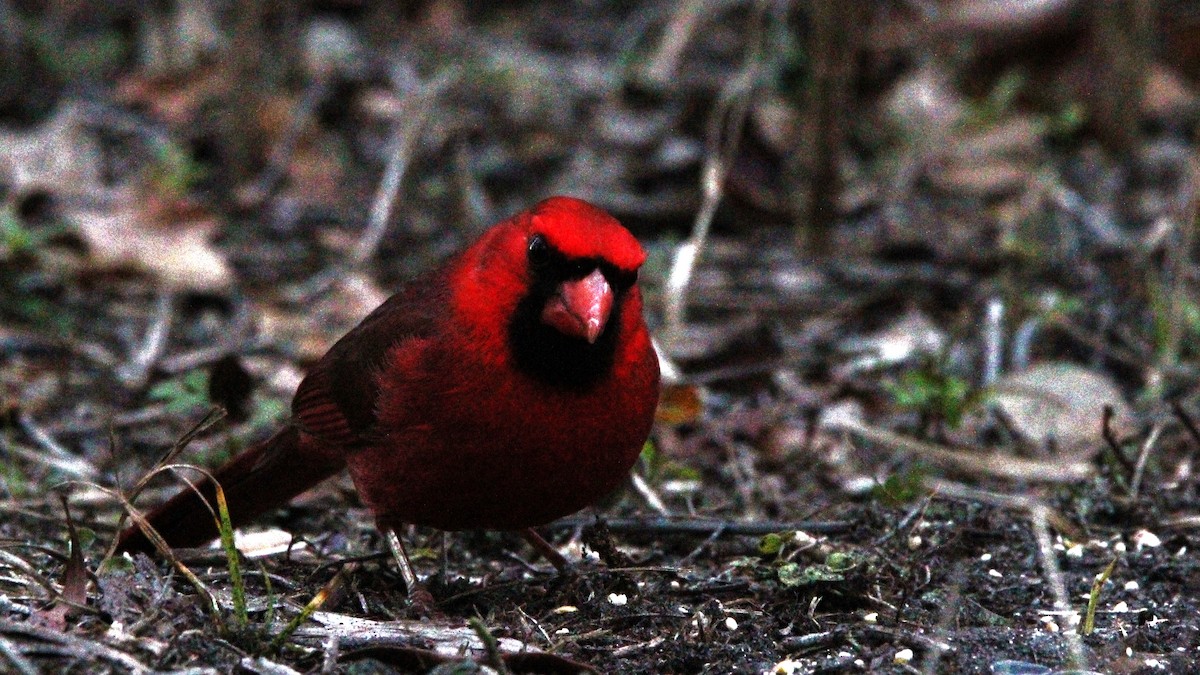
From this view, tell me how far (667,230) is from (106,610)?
14.7ft

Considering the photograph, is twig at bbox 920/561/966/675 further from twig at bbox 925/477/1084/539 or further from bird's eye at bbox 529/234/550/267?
bird's eye at bbox 529/234/550/267

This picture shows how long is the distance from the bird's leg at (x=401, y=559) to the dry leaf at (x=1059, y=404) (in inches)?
82.1

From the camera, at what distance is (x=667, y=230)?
7199 mm

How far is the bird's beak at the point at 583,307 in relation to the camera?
3332mm

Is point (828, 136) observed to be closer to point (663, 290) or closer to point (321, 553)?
point (663, 290)

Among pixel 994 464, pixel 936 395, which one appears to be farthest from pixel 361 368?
pixel 994 464

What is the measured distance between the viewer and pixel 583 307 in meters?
3.34

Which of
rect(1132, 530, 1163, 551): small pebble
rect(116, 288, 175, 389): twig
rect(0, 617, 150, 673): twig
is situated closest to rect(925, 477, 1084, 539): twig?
rect(1132, 530, 1163, 551): small pebble

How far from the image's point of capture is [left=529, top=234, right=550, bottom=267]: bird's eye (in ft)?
11.2

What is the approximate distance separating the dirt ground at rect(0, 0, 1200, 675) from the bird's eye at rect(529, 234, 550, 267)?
0.70 metres

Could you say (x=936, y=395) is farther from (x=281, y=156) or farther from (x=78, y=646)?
(x=281, y=156)

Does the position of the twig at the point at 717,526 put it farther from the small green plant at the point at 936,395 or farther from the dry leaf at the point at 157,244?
the dry leaf at the point at 157,244

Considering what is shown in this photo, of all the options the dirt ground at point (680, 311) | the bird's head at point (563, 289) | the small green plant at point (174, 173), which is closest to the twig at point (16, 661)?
the dirt ground at point (680, 311)

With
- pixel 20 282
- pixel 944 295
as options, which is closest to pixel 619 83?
pixel 944 295
